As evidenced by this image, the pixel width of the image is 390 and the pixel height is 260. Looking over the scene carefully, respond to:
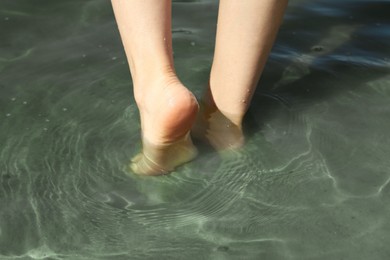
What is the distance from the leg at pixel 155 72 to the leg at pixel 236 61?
157 mm

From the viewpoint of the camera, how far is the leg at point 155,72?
5.37 feet

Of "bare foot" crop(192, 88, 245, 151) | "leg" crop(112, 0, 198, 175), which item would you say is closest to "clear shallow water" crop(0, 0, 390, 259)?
"bare foot" crop(192, 88, 245, 151)

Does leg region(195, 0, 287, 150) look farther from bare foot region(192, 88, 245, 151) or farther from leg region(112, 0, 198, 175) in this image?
leg region(112, 0, 198, 175)

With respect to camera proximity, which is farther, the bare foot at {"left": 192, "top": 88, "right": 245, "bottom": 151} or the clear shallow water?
the bare foot at {"left": 192, "top": 88, "right": 245, "bottom": 151}

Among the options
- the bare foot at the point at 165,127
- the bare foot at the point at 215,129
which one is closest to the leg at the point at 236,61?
the bare foot at the point at 215,129

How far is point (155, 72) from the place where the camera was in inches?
65.7

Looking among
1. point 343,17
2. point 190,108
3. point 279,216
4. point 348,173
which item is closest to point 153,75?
point 190,108

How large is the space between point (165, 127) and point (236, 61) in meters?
0.26

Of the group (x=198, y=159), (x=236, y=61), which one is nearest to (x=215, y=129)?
(x=198, y=159)

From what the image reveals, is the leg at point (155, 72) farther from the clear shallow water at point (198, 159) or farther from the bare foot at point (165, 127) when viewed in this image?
the clear shallow water at point (198, 159)

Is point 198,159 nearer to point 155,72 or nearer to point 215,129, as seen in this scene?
point 215,129

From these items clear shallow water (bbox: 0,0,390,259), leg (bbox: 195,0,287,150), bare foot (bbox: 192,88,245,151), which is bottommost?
clear shallow water (bbox: 0,0,390,259)

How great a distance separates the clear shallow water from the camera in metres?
1.64

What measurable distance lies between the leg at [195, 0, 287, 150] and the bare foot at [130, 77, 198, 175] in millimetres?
114
